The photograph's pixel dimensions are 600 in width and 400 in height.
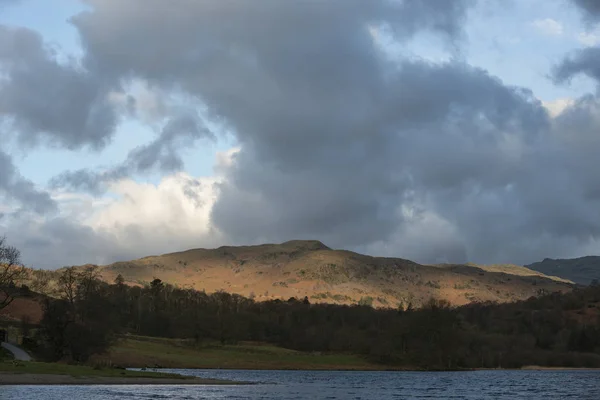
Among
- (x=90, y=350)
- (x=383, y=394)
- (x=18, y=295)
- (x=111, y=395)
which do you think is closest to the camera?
(x=111, y=395)

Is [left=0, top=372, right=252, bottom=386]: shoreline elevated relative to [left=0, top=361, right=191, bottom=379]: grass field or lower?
lower

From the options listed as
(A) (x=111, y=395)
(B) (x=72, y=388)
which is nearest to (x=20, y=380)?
(B) (x=72, y=388)

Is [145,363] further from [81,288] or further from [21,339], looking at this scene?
[21,339]

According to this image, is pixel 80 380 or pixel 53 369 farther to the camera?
pixel 53 369

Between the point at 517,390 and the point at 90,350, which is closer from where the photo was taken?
the point at 517,390

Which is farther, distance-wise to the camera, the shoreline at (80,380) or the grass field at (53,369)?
the grass field at (53,369)

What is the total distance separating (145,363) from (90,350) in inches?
1901

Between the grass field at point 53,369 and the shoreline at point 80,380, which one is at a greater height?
the grass field at point 53,369

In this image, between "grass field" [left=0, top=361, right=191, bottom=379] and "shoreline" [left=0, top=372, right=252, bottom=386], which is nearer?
"shoreline" [left=0, top=372, right=252, bottom=386]

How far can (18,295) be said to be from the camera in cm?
19888

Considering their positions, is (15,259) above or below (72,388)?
above

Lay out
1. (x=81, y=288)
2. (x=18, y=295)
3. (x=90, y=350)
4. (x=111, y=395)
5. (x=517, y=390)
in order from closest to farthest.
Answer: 1. (x=111, y=395)
2. (x=517, y=390)
3. (x=90, y=350)
4. (x=81, y=288)
5. (x=18, y=295)

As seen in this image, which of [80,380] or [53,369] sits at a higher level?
[53,369]

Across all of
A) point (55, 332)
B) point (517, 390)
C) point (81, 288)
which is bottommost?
point (517, 390)
